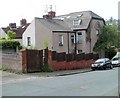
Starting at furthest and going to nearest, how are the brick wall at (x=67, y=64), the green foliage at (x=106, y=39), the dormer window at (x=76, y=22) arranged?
the green foliage at (x=106, y=39) < the dormer window at (x=76, y=22) < the brick wall at (x=67, y=64)

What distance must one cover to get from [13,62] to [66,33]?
20776 mm

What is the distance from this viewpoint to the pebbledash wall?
28.3m

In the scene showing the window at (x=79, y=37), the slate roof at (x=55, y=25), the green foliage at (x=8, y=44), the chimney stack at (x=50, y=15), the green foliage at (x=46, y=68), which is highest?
the chimney stack at (x=50, y=15)

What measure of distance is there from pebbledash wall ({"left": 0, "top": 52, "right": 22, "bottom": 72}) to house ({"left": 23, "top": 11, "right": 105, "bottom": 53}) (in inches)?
639

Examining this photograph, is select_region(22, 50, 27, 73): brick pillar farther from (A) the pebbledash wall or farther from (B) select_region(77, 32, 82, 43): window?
(B) select_region(77, 32, 82, 43): window

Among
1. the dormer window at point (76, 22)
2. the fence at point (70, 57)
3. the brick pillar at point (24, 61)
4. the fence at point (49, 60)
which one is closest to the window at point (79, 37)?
the dormer window at point (76, 22)

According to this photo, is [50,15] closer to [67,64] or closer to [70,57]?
[70,57]

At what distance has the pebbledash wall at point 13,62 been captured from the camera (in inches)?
1115

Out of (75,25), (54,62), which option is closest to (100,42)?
(75,25)

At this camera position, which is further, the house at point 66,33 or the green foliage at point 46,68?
the house at point 66,33

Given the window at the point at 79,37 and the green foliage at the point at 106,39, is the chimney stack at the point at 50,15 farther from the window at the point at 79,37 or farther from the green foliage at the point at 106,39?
the green foliage at the point at 106,39

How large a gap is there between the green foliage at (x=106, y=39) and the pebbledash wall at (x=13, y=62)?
2611 cm

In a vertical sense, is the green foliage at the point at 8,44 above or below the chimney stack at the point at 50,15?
below

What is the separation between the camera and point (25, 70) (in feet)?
92.7
